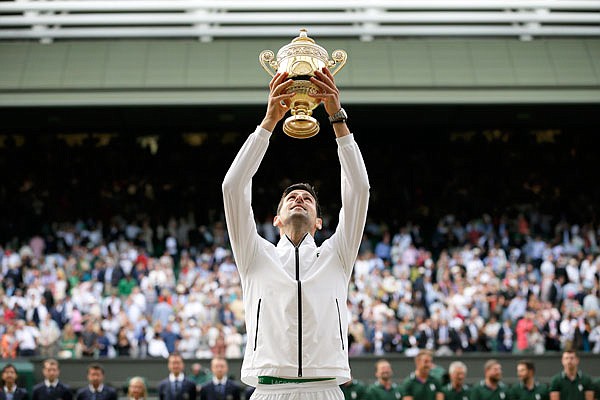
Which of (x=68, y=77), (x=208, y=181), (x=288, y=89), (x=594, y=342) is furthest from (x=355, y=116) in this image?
(x=288, y=89)

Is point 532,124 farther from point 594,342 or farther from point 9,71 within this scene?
point 9,71

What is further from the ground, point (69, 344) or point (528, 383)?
point (69, 344)

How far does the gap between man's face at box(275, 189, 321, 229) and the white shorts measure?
832mm

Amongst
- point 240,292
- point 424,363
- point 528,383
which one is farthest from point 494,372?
point 240,292

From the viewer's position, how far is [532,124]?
25.0 m

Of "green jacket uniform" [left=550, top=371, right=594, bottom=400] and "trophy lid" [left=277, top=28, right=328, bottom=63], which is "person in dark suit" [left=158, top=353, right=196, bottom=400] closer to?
"green jacket uniform" [left=550, top=371, right=594, bottom=400]

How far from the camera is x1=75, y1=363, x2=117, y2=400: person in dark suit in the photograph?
39.2 feet

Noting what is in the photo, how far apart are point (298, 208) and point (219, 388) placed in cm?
812

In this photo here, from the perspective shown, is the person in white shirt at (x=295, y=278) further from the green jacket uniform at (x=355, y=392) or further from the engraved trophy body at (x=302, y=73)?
the green jacket uniform at (x=355, y=392)

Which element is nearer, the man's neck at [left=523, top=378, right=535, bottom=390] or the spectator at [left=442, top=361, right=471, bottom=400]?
the spectator at [left=442, top=361, right=471, bottom=400]

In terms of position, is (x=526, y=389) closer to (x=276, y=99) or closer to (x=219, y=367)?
(x=219, y=367)

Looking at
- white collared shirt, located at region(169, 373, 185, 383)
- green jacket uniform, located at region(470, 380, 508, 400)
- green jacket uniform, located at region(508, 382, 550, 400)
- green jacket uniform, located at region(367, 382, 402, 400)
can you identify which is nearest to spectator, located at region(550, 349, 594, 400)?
green jacket uniform, located at region(508, 382, 550, 400)

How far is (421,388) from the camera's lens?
12016 mm

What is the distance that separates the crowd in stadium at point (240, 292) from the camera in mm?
16344
